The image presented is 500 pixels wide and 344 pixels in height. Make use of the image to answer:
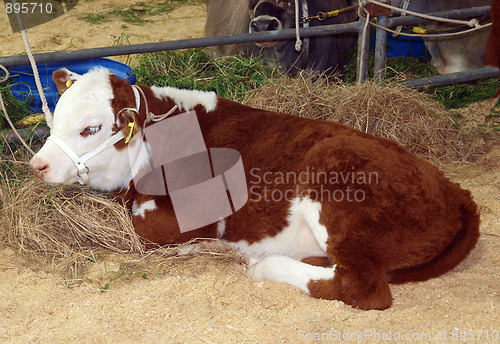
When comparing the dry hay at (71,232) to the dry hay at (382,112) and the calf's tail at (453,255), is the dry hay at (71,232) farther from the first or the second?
the dry hay at (382,112)

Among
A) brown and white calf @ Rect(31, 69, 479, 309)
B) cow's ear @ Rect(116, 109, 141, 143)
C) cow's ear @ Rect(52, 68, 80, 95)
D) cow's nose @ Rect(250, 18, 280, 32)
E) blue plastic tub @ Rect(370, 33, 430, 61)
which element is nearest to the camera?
brown and white calf @ Rect(31, 69, 479, 309)

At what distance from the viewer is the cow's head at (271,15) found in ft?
17.2

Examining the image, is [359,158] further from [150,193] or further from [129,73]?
[129,73]

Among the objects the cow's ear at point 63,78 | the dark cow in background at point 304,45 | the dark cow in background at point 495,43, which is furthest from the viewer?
the dark cow in background at point 304,45

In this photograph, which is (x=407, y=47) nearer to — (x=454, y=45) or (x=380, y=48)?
(x=454, y=45)

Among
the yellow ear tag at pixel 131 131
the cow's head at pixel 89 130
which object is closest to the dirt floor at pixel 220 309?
the cow's head at pixel 89 130

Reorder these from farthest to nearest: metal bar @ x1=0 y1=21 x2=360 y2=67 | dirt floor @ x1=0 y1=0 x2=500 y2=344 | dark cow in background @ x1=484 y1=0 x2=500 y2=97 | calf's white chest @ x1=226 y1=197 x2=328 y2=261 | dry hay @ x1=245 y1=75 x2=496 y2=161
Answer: dry hay @ x1=245 y1=75 x2=496 y2=161
metal bar @ x1=0 y1=21 x2=360 y2=67
calf's white chest @ x1=226 y1=197 x2=328 y2=261
dirt floor @ x1=0 y1=0 x2=500 y2=344
dark cow in background @ x1=484 y1=0 x2=500 y2=97

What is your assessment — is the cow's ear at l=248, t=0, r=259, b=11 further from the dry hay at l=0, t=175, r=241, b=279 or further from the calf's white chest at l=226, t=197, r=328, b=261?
the calf's white chest at l=226, t=197, r=328, b=261

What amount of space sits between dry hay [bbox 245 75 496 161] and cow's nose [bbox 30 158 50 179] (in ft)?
6.95

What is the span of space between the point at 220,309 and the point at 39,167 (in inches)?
46.5

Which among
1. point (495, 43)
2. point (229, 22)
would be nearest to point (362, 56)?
point (229, 22)

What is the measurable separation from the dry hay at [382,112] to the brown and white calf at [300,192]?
131cm

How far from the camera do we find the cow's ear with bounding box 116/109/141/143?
292cm

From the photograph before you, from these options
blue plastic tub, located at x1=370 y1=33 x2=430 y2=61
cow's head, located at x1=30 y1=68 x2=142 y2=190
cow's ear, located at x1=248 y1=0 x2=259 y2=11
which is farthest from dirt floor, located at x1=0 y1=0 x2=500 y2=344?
blue plastic tub, located at x1=370 y1=33 x2=430 y2=61
